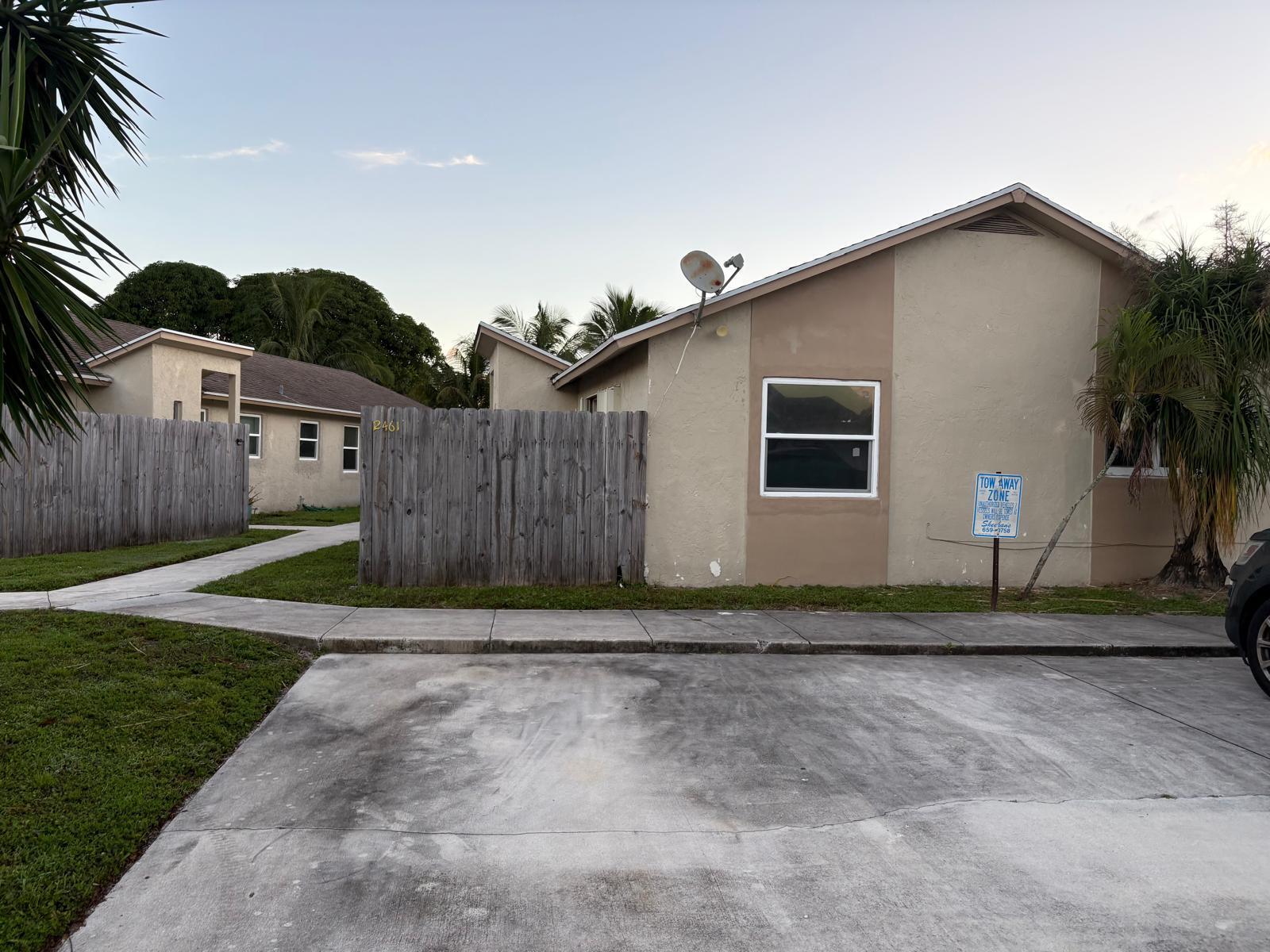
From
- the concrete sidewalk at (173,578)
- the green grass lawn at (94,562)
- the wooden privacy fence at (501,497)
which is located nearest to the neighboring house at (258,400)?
the green grass lawn at (94,562)

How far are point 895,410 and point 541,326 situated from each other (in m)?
21.7

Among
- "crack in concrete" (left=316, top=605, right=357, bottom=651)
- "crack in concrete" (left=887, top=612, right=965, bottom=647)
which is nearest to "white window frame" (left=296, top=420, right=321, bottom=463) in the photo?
"crack in concrete" (left=316, top=605, right=357, bottom=651)

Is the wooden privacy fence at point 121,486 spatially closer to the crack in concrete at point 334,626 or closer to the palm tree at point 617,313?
the crack in concrete at point 334,626

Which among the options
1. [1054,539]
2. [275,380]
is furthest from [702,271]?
[275,380]

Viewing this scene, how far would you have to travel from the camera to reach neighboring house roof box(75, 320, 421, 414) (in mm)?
18312

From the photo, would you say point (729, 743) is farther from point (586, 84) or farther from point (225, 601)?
point (586, 84)

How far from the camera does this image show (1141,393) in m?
9.91

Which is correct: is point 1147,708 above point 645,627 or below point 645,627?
below

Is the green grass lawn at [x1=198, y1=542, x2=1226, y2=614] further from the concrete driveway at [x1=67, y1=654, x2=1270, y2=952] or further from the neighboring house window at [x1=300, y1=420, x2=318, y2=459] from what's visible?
the neighboring house window at [x1=300, y1=420, x2=318, y2=459]

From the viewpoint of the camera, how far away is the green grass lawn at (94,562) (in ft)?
32.1

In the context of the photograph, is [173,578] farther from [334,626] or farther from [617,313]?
[617,313]

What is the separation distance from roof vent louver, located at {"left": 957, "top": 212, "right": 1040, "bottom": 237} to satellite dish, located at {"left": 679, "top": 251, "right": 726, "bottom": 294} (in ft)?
12.0

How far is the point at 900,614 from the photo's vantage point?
9227 mm

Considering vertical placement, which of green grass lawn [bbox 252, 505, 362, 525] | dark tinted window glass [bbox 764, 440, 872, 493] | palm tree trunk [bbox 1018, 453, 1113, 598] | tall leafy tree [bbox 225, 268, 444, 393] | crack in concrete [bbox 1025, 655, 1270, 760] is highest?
tall leafy tree [bbox 225, 268, 444, 393]
